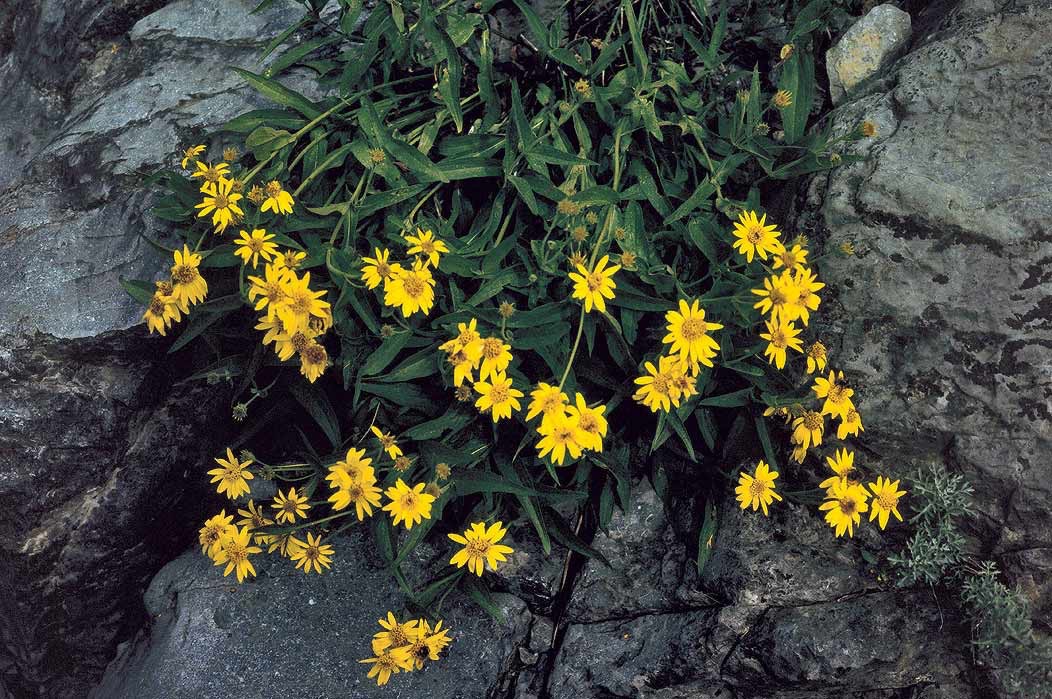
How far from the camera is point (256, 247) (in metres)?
2.45

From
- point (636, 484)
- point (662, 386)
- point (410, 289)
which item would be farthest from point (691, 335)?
point (410, 289)

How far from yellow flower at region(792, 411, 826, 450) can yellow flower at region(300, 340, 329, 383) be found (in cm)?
137

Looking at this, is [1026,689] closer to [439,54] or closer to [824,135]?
[824,135]

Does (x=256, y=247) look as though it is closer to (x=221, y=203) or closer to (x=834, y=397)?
(x=221, y=203)

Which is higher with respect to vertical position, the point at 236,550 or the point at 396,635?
the point at 236,550

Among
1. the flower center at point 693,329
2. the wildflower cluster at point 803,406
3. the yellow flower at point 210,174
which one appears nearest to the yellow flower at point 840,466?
the wildflower cluster at point 803,406

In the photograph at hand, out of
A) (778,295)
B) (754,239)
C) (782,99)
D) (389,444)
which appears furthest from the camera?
(782,99)

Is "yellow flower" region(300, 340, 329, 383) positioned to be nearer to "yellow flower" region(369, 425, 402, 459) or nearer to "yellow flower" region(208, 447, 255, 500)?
"yellow flower" region(369, 425, 402, 459)

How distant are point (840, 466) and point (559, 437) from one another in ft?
2.63

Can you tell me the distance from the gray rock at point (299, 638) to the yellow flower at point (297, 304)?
35.1 inches

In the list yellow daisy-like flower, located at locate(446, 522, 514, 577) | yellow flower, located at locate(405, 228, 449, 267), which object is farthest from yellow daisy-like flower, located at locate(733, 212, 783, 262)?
yellow daisy-like flower, located at locate(446, 522, 514, 577)

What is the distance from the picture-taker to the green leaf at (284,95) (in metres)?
2.68

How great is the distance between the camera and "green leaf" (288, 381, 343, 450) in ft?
8.71

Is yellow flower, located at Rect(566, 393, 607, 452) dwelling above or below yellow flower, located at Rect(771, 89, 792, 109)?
below
